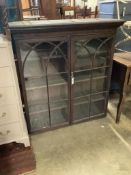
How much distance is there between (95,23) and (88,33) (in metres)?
0.11

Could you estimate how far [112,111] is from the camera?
210 cm

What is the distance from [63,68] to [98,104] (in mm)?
666

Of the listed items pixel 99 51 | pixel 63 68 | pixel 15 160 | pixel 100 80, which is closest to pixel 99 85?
pixel 100 80

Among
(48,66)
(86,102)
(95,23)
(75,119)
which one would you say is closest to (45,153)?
(75,119)

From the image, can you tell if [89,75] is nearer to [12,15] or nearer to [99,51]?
[99,51]

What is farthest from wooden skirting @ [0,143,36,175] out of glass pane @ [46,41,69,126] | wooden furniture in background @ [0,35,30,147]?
glass pane @ [46,41,69,126]

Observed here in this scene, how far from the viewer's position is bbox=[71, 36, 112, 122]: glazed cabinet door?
1557 mm

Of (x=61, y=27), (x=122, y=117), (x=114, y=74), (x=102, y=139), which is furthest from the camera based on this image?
(x=122, y=117)

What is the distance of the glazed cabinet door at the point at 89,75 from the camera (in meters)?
1.56

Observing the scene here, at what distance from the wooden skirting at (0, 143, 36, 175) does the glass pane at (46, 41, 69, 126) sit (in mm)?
495

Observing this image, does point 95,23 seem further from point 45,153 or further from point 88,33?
point 45,153

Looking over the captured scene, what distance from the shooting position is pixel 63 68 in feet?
5.25

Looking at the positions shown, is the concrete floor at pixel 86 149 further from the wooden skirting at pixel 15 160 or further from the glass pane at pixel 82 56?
the glass pane at pixel 82 56

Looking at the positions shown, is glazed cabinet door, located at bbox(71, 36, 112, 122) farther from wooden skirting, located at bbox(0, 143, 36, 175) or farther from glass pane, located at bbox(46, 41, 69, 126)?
wooden skirting, located at bbox(0, 143, 36, 175)
